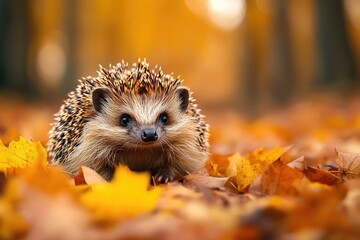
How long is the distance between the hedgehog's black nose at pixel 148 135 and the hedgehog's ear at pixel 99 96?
56 centimetres

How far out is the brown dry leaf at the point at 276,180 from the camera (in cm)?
331

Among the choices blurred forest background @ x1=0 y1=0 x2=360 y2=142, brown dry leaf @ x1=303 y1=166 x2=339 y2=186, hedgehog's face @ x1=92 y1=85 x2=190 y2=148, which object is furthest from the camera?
blurred forest background @ x1=0 y1=0 x2=360 y2=142

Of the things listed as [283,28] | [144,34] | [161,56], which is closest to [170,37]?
[161,56]

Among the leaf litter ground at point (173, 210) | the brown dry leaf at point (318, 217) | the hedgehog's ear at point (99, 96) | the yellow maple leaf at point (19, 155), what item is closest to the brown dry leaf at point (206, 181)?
the leaf litter ground at point (173, 210)

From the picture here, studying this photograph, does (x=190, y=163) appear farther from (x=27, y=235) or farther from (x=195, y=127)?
Result: (x=27, y=235)

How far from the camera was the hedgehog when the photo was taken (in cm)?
454

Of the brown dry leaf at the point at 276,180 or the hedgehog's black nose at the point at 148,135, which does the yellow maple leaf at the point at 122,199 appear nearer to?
the brown dry leaf at the point at 276,180

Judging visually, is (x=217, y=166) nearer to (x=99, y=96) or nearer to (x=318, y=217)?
(x=99, y=96)

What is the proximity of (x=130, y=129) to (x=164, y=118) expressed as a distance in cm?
32

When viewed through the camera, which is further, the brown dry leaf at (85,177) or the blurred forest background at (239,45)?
the blurred forest background at (239,45)

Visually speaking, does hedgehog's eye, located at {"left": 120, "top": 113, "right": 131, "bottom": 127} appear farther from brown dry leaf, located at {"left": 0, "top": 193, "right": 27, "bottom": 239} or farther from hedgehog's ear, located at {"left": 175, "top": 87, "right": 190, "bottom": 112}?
brown dry leaf, located at {"left": 0, "top": 193, "right": 27, "bottom": 239}

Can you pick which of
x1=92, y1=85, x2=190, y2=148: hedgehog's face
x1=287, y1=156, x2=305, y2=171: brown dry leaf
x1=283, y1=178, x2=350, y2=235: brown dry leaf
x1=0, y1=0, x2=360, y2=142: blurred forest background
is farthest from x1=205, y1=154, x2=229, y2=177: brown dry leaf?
x1=0, y1=0, x2=360, y2=142: blurred forest background

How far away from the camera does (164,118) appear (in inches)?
185

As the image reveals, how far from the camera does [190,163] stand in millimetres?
4723
